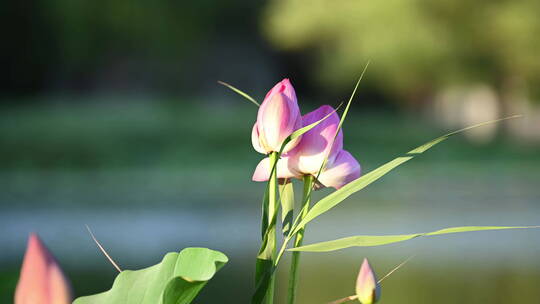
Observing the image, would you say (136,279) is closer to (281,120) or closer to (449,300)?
(281,120)

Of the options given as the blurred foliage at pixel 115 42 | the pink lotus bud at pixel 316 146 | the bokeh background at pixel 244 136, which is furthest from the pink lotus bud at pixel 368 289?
the blurred foliage at pixel 115 42

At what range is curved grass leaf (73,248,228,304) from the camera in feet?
2.20

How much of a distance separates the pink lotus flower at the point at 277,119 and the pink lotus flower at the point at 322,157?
29 millimetres

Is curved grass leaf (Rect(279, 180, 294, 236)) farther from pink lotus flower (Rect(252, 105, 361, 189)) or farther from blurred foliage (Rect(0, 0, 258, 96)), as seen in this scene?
blurred foliage (Rect(0, 0, 258, 96))

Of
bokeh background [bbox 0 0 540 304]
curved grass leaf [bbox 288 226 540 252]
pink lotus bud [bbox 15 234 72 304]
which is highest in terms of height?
bokeh background [bbox 0 0 540 304]

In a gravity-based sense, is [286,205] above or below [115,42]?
below

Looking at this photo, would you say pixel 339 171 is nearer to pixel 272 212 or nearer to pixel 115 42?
pixel 272 212

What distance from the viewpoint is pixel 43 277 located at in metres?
0.51

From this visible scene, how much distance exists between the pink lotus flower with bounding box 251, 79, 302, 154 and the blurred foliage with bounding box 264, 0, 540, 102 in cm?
1417

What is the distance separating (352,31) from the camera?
16.3 m

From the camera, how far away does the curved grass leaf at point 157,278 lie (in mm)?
669

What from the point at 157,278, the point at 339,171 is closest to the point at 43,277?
the point at 157,278

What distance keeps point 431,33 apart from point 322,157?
15.0m

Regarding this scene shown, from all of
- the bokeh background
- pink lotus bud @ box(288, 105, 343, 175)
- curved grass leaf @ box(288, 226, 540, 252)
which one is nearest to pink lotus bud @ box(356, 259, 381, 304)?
curved grass leaf @ box(288, 226, 540, 252)
